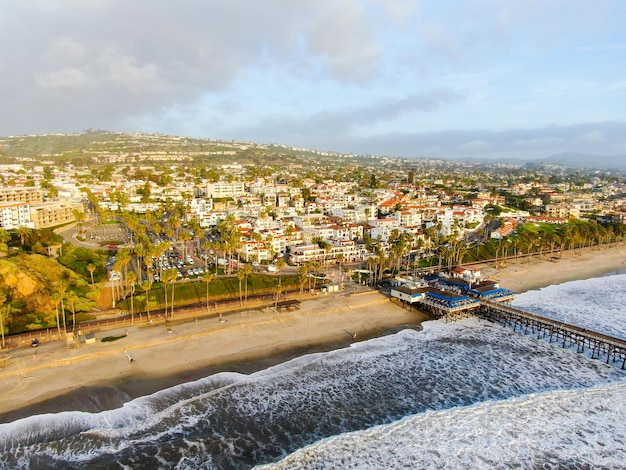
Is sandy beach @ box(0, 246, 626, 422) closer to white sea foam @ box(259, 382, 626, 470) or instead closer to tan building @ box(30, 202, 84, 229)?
white sea foam @ box(259, 382, 626, 470)

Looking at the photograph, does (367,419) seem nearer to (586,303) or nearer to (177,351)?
(177,351)

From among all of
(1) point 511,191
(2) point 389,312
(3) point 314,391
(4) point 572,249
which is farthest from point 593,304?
(1) point 511,191

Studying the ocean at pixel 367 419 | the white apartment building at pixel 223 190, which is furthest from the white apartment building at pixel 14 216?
Result: the ocean at pixel 367 419

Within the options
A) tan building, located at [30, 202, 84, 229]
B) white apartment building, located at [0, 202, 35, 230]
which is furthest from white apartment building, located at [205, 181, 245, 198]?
white apartment building, located at [0, 202, 35, 230]

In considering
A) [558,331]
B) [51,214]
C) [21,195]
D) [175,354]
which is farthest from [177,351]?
[21,195]

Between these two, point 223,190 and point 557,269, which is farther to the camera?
point 223,190

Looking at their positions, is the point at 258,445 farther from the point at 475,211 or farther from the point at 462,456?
the point at 475,211
